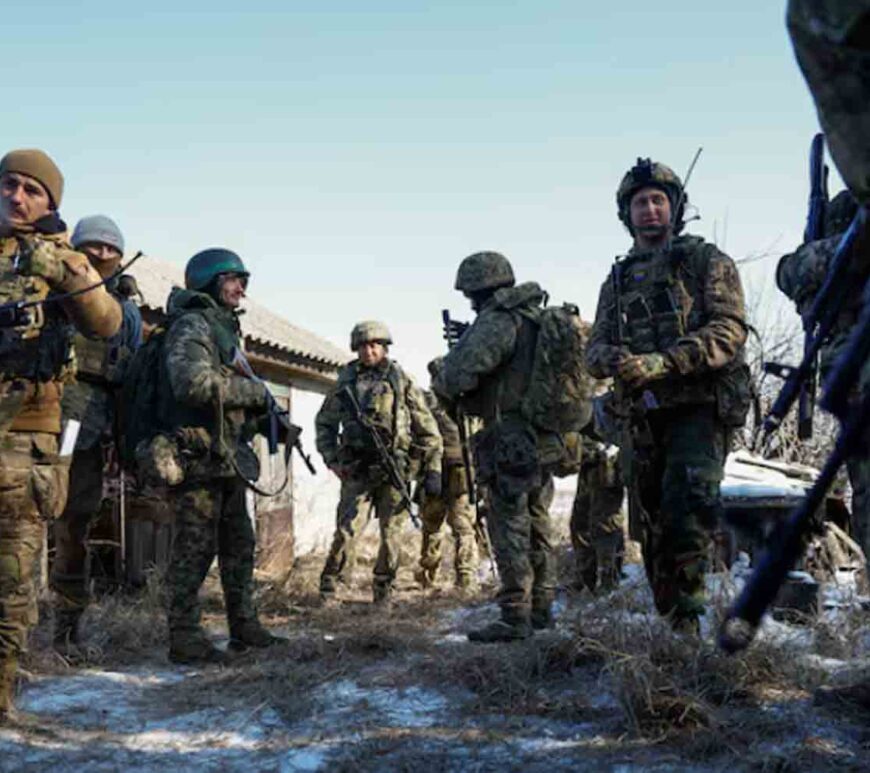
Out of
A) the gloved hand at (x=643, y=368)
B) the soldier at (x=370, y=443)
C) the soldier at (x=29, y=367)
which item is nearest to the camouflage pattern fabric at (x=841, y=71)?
the gloved hand at (x=643, y=368)

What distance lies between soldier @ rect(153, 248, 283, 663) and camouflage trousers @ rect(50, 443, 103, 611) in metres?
0.55

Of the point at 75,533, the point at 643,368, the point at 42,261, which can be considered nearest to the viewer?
the point at 42,261

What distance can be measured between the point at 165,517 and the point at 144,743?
5558 millimetres

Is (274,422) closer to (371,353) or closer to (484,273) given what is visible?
(484,273)

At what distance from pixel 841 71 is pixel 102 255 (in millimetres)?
4829

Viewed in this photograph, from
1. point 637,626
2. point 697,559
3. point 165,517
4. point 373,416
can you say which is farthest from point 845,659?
point 165,517

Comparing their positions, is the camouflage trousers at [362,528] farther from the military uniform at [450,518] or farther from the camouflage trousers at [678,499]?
the camouflage trousers at [678,499]

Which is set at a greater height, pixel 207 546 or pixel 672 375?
pixel 672 375

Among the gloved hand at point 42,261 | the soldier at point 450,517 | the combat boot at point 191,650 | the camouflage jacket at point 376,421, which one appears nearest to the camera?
the gloved hand at point 42,261

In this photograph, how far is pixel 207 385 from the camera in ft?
16.5

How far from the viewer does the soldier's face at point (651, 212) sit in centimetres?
485

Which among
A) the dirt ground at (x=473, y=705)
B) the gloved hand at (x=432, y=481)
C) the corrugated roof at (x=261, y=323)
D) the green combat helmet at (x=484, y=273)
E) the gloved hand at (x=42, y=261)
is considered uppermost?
the corrugated roof at (x=261, y=323)

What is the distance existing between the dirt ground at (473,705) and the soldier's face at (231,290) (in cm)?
203

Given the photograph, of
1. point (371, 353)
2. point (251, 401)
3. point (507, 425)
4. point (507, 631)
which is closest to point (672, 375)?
point (507, 425)
